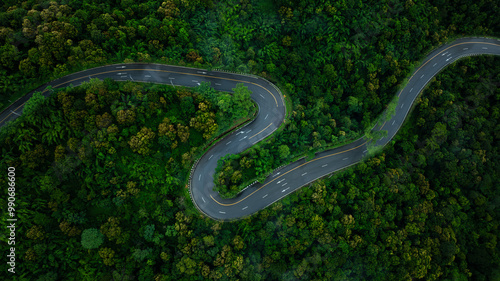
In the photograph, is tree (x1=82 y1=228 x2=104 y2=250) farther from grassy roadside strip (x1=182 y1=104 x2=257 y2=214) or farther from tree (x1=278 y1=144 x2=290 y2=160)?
tree (x1=278 y1=144 x2=290 y2=160)

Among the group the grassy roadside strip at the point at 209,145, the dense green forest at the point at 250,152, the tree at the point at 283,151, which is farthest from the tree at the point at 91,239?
the tree at the point at 283,151

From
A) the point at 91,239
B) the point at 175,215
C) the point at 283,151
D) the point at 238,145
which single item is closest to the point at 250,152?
the point at 238,145

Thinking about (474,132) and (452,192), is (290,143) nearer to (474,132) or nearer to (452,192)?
(452,192)

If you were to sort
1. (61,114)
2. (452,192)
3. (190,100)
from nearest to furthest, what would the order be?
(61,114) < (190,100) < (452,192)

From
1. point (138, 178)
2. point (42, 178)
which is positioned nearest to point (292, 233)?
point (138, 178)

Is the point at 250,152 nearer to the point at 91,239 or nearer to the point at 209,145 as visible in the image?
the point at 209,145

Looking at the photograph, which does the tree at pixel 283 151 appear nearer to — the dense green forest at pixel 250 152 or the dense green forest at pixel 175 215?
the dense green forest at pixel 250 152
